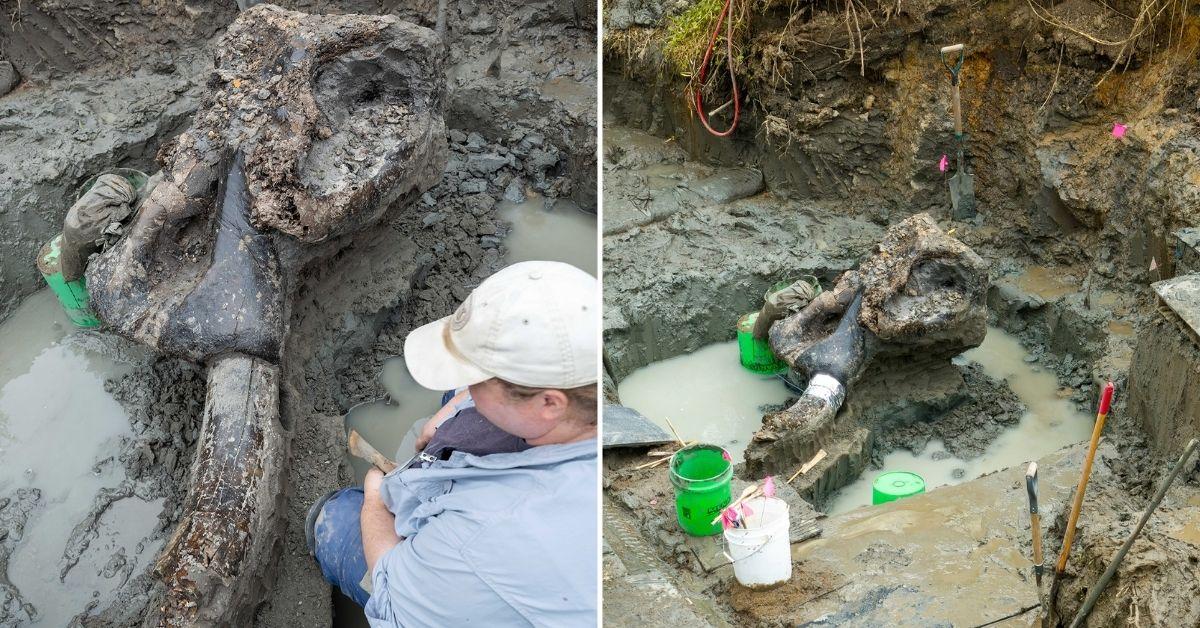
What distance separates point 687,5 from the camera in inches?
279

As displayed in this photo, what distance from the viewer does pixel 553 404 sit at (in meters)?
1.77

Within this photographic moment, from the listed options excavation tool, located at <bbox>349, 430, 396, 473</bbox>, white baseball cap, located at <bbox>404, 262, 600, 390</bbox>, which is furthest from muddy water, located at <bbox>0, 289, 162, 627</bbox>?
white baseball cap, located at <bbox>404, 262, 600, 390</bbox>

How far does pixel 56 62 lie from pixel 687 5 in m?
3.94

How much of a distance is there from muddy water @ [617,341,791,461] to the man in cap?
11.7 feet

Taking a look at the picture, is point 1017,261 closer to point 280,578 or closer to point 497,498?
point 280,578

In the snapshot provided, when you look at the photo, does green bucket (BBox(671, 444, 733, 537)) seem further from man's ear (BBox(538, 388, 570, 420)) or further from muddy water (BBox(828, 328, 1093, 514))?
man's ear (BBox(538, 388, 570, 420))

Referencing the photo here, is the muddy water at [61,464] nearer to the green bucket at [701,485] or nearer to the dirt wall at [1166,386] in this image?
the green bucket at [701,485]

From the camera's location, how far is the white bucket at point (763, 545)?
3.27 meters

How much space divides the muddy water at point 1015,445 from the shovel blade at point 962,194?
1.27 m

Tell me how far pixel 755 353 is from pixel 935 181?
70.7 inches

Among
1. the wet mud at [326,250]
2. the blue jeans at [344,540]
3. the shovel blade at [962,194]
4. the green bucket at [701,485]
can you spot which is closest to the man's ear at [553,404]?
the blue jeans at [344,540]

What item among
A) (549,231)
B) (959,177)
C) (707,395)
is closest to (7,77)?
(549,231)

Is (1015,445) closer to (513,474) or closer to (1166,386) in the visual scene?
(1166,386)

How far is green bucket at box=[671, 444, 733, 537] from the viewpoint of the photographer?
366cm
